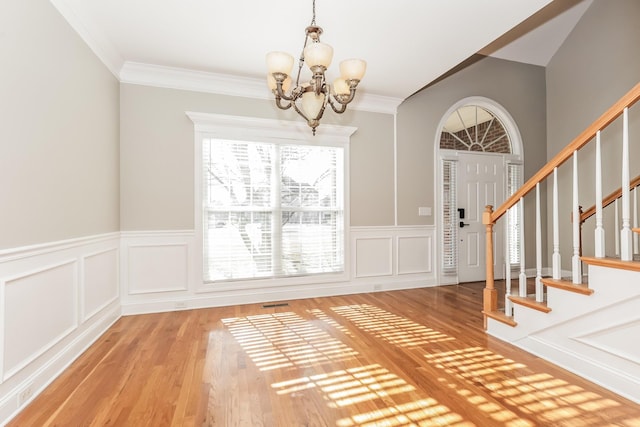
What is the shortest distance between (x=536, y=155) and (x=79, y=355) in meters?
6.65

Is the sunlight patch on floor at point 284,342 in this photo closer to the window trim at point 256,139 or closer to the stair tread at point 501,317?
the window trim at point 256,139

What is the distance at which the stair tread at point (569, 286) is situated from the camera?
6.94ft

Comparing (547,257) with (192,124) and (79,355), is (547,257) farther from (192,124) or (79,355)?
(79,355)

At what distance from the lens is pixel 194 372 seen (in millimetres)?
2271

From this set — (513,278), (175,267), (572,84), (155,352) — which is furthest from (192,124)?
(572,84)

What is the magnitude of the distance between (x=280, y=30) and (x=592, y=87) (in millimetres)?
4774

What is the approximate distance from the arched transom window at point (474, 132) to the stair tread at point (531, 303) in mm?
2928

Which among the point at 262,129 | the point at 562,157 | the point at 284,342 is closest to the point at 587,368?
the point at 562,157

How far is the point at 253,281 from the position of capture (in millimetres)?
4066

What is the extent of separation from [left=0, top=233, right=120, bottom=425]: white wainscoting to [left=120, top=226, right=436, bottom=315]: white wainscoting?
54 centimetres

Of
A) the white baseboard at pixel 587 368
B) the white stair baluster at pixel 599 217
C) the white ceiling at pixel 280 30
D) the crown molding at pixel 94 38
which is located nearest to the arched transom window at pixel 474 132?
the white ceiling at pixel 280 30

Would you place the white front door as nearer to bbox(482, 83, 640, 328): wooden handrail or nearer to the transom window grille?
the transom window grille

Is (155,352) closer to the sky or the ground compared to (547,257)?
closer to the ground

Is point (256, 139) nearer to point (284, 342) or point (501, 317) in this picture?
point (284, 342)
